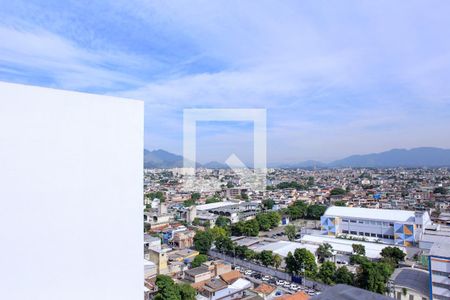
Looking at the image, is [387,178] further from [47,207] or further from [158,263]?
[47,207]

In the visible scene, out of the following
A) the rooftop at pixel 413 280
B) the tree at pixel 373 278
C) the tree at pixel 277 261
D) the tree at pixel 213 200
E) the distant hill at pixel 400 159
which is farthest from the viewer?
the tree at pixel 213 200

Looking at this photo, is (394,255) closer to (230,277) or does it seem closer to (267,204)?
(230,277)

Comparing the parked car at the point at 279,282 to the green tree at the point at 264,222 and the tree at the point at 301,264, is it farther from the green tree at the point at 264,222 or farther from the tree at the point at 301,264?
the green tree at the point at 264,222

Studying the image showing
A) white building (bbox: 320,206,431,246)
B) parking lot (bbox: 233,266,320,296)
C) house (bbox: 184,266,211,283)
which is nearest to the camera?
parking lot (bbox: 233,266,320,296)

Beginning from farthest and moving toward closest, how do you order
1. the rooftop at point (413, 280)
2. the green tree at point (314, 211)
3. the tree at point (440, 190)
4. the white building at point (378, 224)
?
the tree at point (440, 190) → the green tree at point (314, 211) → the white building at point (378, 224) → the rooftop at point (413, 280)

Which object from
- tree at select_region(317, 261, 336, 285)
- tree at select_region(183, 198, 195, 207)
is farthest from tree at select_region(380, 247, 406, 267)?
tree at select_region(183, 198, 195, 207)

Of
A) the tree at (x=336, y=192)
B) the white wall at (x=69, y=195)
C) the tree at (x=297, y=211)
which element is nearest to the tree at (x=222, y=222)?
the tree at (x=297, y=211)

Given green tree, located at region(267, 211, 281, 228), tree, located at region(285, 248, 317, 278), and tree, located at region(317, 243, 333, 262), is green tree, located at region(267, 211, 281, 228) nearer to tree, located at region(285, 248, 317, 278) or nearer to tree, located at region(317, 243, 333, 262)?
tree, located at region(317, 243, 333, 262)
